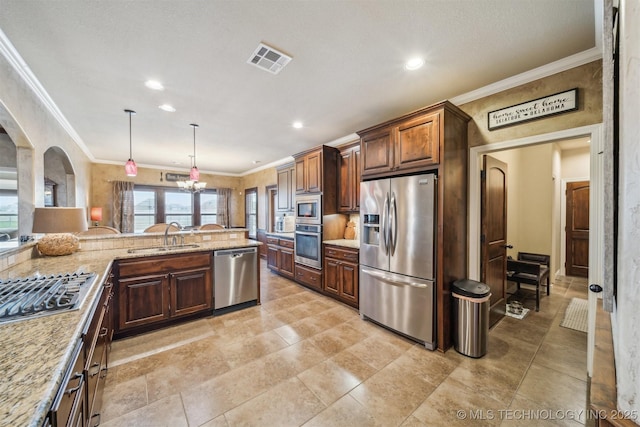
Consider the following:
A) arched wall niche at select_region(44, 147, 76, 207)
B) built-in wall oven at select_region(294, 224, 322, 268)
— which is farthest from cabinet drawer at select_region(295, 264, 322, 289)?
arched wall niche at select_region(44, 147, 76, 207)

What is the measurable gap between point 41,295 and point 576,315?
5348 mm

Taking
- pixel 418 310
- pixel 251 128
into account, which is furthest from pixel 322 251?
pixel 251 128

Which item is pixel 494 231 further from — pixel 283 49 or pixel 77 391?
pixel 77 391

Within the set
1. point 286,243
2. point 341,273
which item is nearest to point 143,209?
point 286,243

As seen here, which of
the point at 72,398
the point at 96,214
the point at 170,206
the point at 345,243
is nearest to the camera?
the point at 72,398

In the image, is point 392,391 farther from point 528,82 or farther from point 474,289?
point 528,82

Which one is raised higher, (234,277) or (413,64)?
(413,64)

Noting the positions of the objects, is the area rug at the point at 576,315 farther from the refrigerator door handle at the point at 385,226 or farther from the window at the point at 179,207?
the window at the point at 179,207

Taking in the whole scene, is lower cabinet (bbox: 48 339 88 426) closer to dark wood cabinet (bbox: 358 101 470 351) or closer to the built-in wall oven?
dark wood cabinet (bbox: 358 101 470 351)

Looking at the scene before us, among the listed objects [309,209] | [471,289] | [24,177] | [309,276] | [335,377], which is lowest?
[335,377]

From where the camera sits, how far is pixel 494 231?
10.3 feet

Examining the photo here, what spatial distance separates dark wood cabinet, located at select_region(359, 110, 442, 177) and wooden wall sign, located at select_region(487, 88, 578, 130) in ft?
2.23

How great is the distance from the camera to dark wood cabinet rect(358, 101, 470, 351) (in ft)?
8.08

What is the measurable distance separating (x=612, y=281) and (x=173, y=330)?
3.65 meters
